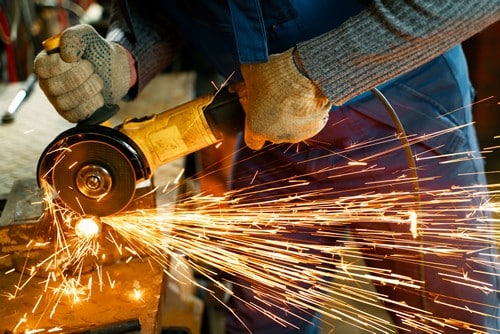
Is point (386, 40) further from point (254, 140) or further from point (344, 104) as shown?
point (254, 140)

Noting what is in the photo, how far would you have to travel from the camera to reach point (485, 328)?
1.79 metres

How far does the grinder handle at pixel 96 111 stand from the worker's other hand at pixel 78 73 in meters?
0.01

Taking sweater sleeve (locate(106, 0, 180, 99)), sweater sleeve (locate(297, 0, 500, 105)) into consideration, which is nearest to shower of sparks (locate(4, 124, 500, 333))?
sweater sleeve (locate(297, 0, 500, 105))

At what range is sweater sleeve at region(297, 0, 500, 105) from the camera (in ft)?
4.62

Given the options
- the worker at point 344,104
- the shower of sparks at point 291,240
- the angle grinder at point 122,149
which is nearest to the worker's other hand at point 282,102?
the worker at point 344,104

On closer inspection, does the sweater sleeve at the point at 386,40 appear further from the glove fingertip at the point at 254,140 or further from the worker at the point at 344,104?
the glove fingertip at the point at 254,140

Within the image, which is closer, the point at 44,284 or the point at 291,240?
the point at 44,284

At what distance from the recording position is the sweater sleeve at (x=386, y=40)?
1409mm

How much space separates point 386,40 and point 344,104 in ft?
0.99

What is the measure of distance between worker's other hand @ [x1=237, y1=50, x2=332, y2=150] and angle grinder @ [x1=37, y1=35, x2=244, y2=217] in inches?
4.6

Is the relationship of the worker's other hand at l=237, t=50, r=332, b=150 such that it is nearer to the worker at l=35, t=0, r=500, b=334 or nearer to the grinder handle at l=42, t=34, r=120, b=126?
the worker at l=35, t=0, r=500, b=334

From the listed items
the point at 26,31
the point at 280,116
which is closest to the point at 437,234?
the point at 280,116

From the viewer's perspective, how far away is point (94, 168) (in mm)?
1610

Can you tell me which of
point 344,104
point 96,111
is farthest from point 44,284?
point 344,104
